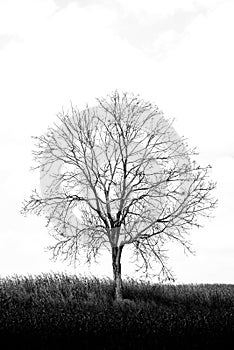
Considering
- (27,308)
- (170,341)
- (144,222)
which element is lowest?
(170,341)

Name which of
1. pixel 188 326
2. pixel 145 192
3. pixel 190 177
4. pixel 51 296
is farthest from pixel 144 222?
pixel 188 326

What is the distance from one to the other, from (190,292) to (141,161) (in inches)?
223

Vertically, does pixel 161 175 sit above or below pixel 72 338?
above

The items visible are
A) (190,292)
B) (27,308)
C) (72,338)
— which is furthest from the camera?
(190,292)

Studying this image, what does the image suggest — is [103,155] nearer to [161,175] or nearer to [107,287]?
[161,175]

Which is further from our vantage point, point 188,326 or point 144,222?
point 144,222

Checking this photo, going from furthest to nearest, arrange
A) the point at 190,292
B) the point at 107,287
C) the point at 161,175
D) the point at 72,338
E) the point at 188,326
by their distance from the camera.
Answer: the point at 190,292, the point at 107,287, the point at 161,175, the point at 188,326, the point at 72,338

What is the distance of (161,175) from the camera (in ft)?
55.9

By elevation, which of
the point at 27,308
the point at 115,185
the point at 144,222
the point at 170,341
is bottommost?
the point at 170,341

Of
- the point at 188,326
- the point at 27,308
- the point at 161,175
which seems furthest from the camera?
the point at 161,175

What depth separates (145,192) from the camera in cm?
1680

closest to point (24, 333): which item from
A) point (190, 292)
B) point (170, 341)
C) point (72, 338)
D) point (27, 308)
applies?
point (72, 338)

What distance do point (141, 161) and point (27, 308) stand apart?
212 inches

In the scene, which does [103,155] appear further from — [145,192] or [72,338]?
[72,338]
